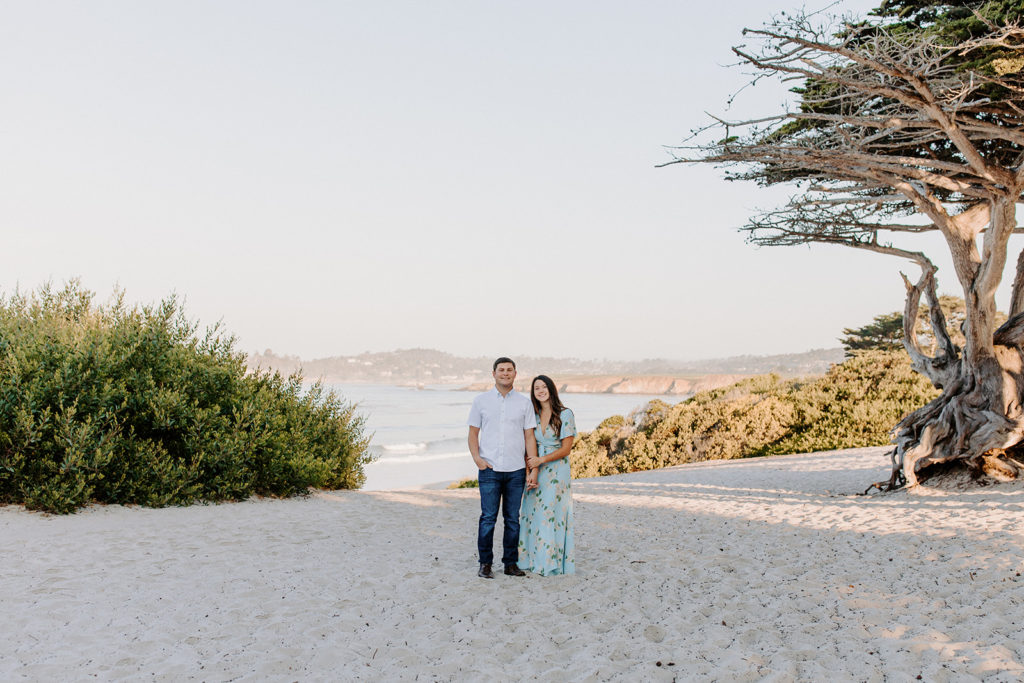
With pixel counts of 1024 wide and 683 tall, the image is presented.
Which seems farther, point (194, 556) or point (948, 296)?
point (948, 296)

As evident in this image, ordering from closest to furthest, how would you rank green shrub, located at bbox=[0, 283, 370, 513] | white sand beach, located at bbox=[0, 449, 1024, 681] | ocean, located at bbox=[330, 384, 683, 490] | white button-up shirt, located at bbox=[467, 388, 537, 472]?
white sand beach, located at bbox=[0, 449, 1024, 681], white button-up shirt, located at bbox=[467, 388, 537, 472], green shrub, located at bbox=[0, 283, 370, 513], ocean, located at bbox=[330, 384, 683, 490]

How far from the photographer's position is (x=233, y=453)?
9.37 meters

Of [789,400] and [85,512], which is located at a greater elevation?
[789,400]

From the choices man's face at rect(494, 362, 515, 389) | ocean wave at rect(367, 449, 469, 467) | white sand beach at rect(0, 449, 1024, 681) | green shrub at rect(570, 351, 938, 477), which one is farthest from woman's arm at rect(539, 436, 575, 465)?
ocean wave at rect(367, 449, 469, 467)

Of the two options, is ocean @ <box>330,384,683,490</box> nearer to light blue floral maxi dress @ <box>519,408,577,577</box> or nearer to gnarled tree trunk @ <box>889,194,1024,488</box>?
gnarled tree trunk @ <box>889,194,1024,488</box>

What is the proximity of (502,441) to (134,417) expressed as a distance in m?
6.12

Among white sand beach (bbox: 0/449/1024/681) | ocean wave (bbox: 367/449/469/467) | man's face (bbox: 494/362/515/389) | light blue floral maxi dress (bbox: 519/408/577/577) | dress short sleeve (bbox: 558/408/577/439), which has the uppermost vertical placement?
man's face (bbox: 494/362/515/389)

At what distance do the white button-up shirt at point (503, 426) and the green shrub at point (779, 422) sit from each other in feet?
43.0

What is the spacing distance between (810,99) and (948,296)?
3021 centimetres

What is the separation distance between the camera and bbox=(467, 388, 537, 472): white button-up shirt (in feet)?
18.5

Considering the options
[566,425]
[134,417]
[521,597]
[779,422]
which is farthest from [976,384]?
[134,417]

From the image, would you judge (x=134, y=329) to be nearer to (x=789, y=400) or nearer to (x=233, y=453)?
(x=233, y=453)

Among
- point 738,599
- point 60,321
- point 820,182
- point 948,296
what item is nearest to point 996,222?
point 820,182

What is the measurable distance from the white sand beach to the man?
2.31 ft
